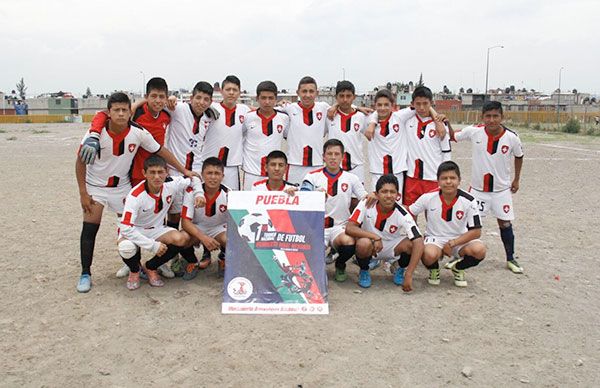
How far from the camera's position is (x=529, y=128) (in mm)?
37281

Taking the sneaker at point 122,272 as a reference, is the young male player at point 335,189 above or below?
above

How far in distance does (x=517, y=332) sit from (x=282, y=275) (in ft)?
7.09

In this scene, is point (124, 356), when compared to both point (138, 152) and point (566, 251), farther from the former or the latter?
point (566, 251)

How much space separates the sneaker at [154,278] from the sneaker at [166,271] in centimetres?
21

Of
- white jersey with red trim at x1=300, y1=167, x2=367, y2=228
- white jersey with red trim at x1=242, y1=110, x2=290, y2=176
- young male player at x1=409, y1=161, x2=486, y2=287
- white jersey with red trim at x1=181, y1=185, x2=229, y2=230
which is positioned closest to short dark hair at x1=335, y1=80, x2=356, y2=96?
white jersey with red trim at x1=242, y1=110, x2=290, y2=176

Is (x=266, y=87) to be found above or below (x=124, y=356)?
above

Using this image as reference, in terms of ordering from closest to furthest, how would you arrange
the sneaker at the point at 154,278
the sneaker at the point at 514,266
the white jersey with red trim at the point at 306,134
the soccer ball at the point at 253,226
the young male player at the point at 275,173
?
the soccer ball at the point at 253,226, the sneaker at the point at 154,278, the young male player at the point at 275,173, the sneaker at the point at 514,266, the white jersey with red trim at the point at 306,134

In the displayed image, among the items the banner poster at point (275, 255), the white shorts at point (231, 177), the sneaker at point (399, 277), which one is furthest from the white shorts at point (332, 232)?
the white shorts at point (231, 177)

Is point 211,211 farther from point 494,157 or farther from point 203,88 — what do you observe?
point 494,157

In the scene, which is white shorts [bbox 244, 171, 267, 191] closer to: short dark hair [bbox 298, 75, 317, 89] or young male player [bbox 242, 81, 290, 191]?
young male player [bbox 242, 81, 290, 191]

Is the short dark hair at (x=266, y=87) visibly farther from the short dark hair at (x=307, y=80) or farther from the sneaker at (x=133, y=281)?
the sneaker at (x=133, y=281)

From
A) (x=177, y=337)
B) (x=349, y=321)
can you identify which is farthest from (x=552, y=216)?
(x=177, y=337)

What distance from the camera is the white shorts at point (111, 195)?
563 centimetres

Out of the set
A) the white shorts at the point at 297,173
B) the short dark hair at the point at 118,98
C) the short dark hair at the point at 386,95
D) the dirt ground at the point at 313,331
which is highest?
the short dark hair at the point at 386,95
